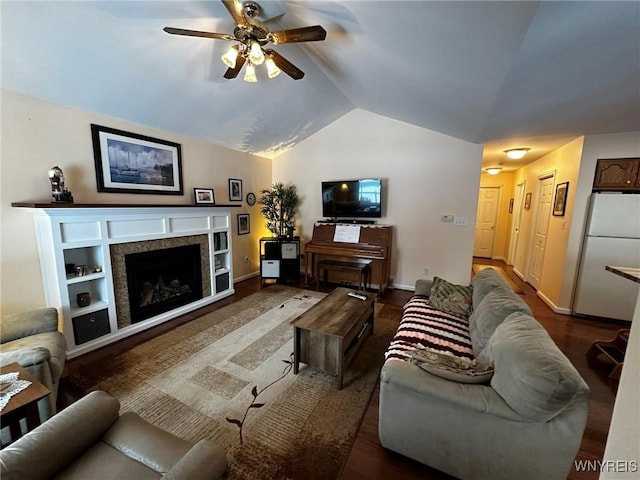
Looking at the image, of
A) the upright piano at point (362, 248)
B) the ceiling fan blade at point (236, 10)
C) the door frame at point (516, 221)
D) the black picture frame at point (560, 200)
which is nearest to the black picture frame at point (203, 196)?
the upright piano at point (362, 248)

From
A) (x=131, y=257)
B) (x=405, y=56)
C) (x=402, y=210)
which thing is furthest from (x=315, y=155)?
(x=131, y=257)

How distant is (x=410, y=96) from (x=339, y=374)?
9.60 ft

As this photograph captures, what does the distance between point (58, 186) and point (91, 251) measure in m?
0.70

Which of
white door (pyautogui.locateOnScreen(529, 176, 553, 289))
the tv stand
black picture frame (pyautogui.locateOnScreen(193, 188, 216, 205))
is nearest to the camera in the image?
black picture frame (pyautogui.locateOnScreen(193, 188, 216, 205))

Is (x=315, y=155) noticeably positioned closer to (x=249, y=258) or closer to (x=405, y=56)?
(x=249, y=258)

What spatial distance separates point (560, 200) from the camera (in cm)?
368

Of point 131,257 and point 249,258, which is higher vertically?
point 131,257

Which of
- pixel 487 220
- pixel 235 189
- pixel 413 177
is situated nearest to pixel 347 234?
pixel 413 177

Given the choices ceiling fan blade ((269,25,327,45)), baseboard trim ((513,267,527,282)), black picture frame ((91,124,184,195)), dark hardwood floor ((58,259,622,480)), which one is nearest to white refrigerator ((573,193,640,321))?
dark hardwood floor ((58,259,622,480))

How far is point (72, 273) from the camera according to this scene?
246 cm

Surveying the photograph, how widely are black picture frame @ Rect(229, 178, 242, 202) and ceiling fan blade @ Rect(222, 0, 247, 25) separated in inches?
107

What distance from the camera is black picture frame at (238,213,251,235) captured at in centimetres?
466

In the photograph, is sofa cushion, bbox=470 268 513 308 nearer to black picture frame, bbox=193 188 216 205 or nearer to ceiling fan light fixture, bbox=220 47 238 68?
ceiling fan light fixture, bbox=220 47 238 68

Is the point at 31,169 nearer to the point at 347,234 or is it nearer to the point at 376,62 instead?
the point at 376,62
